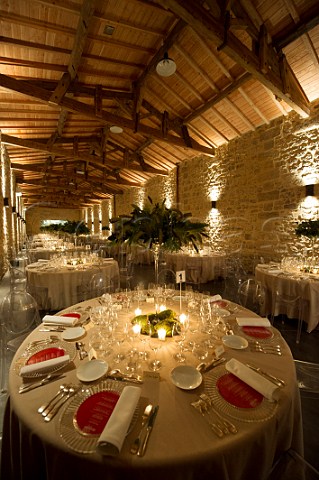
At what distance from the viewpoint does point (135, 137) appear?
32.4ft

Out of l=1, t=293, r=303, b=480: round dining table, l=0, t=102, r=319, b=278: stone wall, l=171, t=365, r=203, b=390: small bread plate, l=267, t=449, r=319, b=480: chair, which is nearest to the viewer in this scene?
l=1, t=293, r=303, b=480: round dining table

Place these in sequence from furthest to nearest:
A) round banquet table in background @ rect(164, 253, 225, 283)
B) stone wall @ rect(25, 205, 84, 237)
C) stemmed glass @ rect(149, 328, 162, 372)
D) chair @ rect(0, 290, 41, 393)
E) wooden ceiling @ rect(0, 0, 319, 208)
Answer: stone wall @ rect(25, 205, 84, 237), round banquet table in background @ rect(164, 253, 225, 283), wooden ceiling @ rect(0, 0, 319, 208), chair @ rect(0, 290, 41, 393), stemmed glass @ rect(149, 328, 162, 372)

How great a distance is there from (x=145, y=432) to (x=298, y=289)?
3.36 metres

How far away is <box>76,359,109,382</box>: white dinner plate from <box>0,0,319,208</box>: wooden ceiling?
406 centimetres

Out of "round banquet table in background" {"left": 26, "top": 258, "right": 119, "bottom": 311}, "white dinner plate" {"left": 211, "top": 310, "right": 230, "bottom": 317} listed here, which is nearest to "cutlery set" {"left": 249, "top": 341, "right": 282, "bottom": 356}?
"white dinner plate" {"left": 211, "top": 310, "right": 230, "bottom": 317}

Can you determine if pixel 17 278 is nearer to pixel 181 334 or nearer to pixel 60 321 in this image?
pixel 60 321

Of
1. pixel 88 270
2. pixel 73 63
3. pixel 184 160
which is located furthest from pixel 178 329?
pixel 184 160

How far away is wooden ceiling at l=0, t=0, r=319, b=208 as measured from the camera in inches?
145

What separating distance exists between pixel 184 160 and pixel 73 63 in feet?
20.4

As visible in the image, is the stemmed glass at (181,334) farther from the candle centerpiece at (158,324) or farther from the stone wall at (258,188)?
the stone wall at (258,188)

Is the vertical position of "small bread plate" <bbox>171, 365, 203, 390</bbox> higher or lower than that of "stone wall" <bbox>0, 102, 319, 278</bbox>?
lower

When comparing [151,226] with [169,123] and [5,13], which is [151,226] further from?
[169,123]

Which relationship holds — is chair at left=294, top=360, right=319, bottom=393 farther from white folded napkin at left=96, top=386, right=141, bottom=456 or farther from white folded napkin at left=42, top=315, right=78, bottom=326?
white folded napkin at left=42, top=315, right=78, bottom=326

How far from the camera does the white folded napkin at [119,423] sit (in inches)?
31.5
